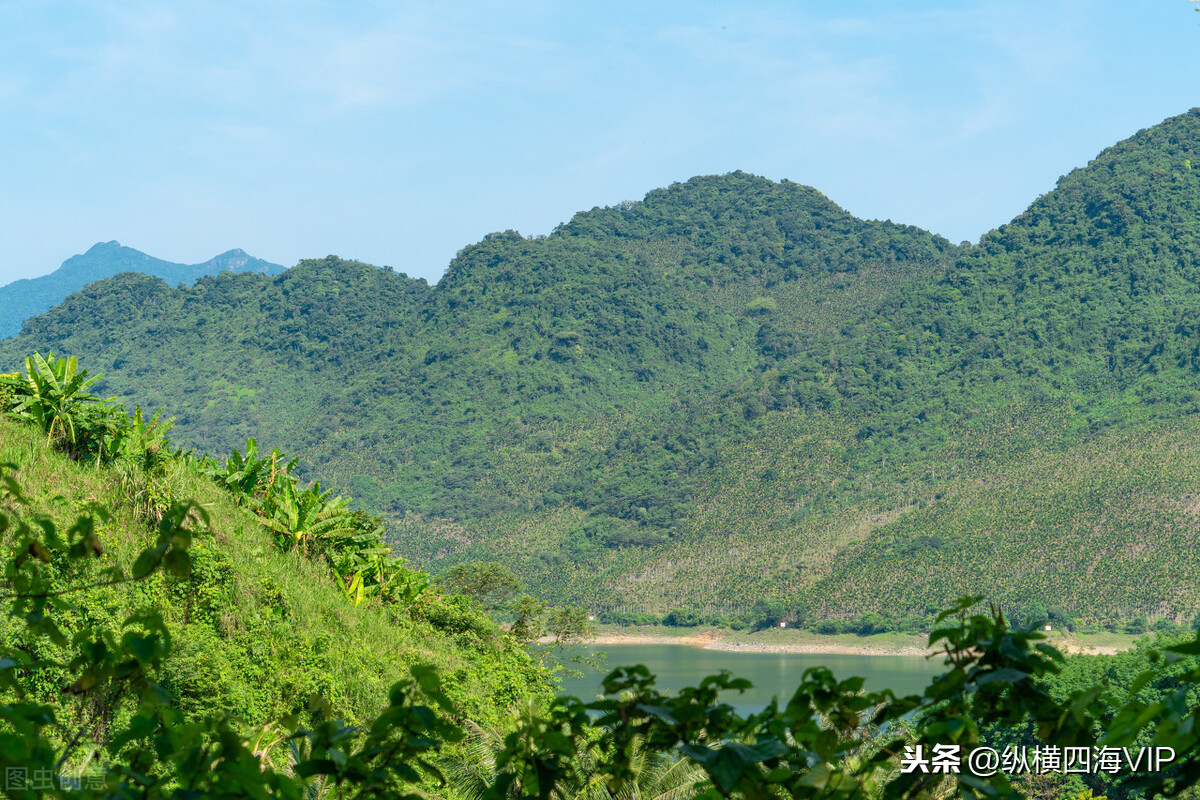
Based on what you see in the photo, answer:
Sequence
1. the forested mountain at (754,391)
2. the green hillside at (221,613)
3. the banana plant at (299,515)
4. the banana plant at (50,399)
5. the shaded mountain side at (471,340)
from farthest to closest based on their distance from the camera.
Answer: the shaded mountain side at (471,340) < the forested mountain at (754,391) < the banana plant at (299,515) < the banana plant at (50,399) < the green hillside at (221,613)

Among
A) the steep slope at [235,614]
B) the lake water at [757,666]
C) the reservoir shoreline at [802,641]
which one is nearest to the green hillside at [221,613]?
the steep slope at [235,614]

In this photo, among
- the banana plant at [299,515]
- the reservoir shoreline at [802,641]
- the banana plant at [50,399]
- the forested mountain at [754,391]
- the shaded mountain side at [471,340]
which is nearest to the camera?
the banana plant at [50,399]

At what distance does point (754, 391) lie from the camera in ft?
434

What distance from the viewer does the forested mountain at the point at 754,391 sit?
289ft

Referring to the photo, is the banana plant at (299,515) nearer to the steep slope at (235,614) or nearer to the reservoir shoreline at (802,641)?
the steep slope at (235,614)

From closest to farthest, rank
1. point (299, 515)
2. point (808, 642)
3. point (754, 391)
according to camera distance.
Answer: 1. point (299, 515)
2. point (808, 642)
3. point (754, 391)

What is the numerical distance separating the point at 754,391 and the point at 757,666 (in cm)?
6022

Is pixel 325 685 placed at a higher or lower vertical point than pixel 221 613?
lower

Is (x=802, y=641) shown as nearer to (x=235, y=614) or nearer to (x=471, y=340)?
(x=235, y=614)

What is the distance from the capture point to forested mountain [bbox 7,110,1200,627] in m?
88.1

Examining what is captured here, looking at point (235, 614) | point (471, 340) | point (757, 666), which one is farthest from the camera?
point (471, 340)

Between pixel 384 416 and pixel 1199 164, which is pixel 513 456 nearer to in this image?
pixel 384 416

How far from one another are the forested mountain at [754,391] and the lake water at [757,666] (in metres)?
5.76

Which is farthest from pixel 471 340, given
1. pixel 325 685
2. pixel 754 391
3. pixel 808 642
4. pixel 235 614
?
pixel 325 685
